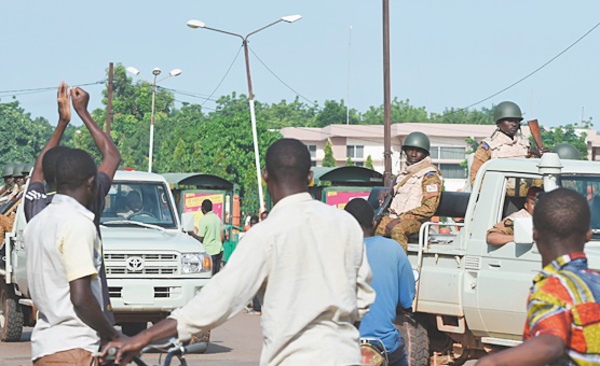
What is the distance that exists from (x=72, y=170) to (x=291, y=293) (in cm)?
141

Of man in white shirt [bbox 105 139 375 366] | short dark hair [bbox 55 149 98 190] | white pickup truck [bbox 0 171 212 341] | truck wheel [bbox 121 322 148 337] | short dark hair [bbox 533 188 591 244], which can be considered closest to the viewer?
short dark hair [bbox 533 188 591 244]

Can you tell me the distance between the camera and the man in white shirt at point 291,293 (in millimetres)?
4848

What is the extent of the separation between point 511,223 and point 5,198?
40.3 ft

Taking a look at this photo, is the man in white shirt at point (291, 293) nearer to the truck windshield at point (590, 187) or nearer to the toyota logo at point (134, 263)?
the truck windshield at point (590, 187)

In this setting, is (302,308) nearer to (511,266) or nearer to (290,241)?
(290,241)

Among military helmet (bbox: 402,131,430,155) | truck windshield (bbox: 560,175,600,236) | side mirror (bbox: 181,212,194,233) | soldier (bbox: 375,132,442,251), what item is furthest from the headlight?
truck windshield (bbox: 560,175,600,236)

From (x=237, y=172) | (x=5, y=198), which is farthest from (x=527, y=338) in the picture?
(x=237, y=172)

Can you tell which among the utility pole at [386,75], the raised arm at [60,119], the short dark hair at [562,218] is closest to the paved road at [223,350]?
the raised arm at [60,119]

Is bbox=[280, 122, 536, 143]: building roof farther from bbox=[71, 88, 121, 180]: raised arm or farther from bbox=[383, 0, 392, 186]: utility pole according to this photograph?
bbox=[71, 88, 121, 180]: raised arm

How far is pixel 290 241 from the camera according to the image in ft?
16.1

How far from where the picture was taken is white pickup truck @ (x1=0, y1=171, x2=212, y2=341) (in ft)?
45.4

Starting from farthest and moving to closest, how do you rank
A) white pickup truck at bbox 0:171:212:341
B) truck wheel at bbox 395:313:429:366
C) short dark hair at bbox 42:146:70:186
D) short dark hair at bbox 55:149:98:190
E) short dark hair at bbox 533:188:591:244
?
white pickup truck at bbox 0:171:212:341, truck wheel at bbox 395:313:429:366, short dark hair at bbox 42:146:70:186, short dark hair at bbox 55:149:98:190, short dark hair at bbox 533:188:591:244

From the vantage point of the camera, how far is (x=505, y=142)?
12.5m

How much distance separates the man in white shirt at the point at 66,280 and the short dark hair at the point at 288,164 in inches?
36.3
